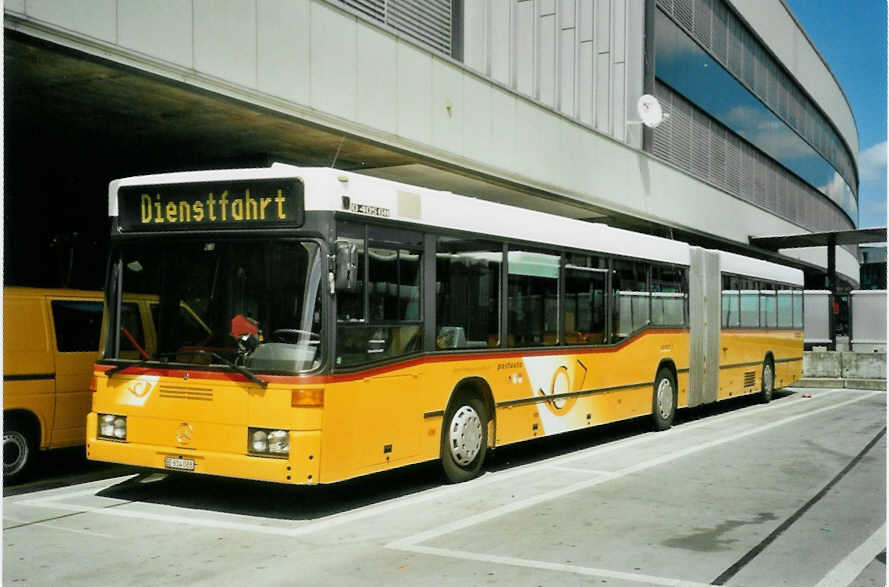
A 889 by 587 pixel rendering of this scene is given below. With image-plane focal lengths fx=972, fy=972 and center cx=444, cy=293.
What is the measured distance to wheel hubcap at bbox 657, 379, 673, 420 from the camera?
599 inches

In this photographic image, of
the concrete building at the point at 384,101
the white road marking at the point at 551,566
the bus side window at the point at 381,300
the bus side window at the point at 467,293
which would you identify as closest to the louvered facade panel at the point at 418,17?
the concrete building at the point at 384,101

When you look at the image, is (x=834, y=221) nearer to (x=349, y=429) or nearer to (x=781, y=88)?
(x=781, y=88)

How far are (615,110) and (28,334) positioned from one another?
19.1 m

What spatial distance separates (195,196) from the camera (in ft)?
28.2

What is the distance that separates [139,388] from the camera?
855cm

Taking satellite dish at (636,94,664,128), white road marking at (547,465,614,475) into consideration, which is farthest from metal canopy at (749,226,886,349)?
white road marking at (547,465,614,475)

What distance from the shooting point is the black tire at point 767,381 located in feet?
66.4

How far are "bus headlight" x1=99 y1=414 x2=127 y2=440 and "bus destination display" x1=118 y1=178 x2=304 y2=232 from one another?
5.61ft

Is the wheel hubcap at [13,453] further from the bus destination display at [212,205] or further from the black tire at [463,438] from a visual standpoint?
the black tire at [463,438]

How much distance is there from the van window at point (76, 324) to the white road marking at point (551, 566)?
16.4ft

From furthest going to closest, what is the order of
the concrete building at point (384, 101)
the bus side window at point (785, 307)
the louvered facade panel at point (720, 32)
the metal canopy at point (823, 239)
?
the louvered facade panel at point (720, 32), the metal canopy at point (823, 239), the bus side window at point (785, 307), the concrete building at point (384, 101)

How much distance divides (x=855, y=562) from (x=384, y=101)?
34.5 ft

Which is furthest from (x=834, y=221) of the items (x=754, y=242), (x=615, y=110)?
(x=615, y=110)

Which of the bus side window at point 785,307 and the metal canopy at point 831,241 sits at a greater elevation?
the metal canopy at point 831,241
